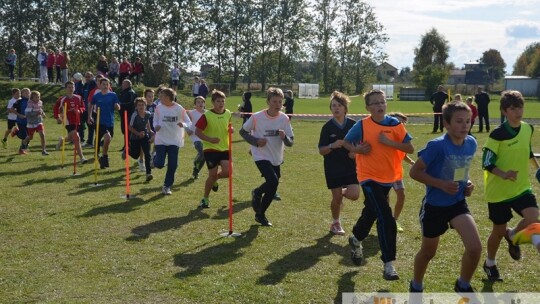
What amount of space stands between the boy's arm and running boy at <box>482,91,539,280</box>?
95 cm

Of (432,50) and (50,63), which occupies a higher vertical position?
(432,50)

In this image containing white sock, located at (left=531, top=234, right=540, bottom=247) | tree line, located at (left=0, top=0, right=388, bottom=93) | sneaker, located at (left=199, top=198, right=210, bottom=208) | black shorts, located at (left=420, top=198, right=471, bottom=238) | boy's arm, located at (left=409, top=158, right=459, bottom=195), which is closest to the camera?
white sock, located at (left=531, top=234, right=540, bottom=247)

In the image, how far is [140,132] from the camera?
12508 millimetres

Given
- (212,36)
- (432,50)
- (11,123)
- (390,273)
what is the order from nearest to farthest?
(390,273) → (11,123) → (212,36) → (432,50)

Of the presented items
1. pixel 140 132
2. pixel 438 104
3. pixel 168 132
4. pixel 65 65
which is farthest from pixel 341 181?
pixel 65 65

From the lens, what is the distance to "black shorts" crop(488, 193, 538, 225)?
6.09 metres

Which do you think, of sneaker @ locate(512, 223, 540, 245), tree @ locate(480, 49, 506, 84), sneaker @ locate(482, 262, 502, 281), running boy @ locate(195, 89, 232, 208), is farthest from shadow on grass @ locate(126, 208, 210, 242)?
tree @ locate(480, 49, 506, 84)

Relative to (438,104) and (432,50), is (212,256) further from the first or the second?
(432,50)

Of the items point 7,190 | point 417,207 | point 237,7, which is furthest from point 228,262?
point 237,7

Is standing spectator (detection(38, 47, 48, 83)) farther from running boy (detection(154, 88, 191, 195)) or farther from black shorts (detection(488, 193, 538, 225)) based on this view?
black shorts (detection(488, 193, 538, 225))

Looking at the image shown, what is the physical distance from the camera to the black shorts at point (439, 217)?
535 centimetres

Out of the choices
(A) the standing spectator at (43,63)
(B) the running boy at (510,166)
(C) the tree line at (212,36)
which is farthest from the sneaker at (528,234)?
(C) the tree line at (212,36)

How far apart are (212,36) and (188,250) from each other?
189ft

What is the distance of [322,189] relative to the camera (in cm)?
1225
